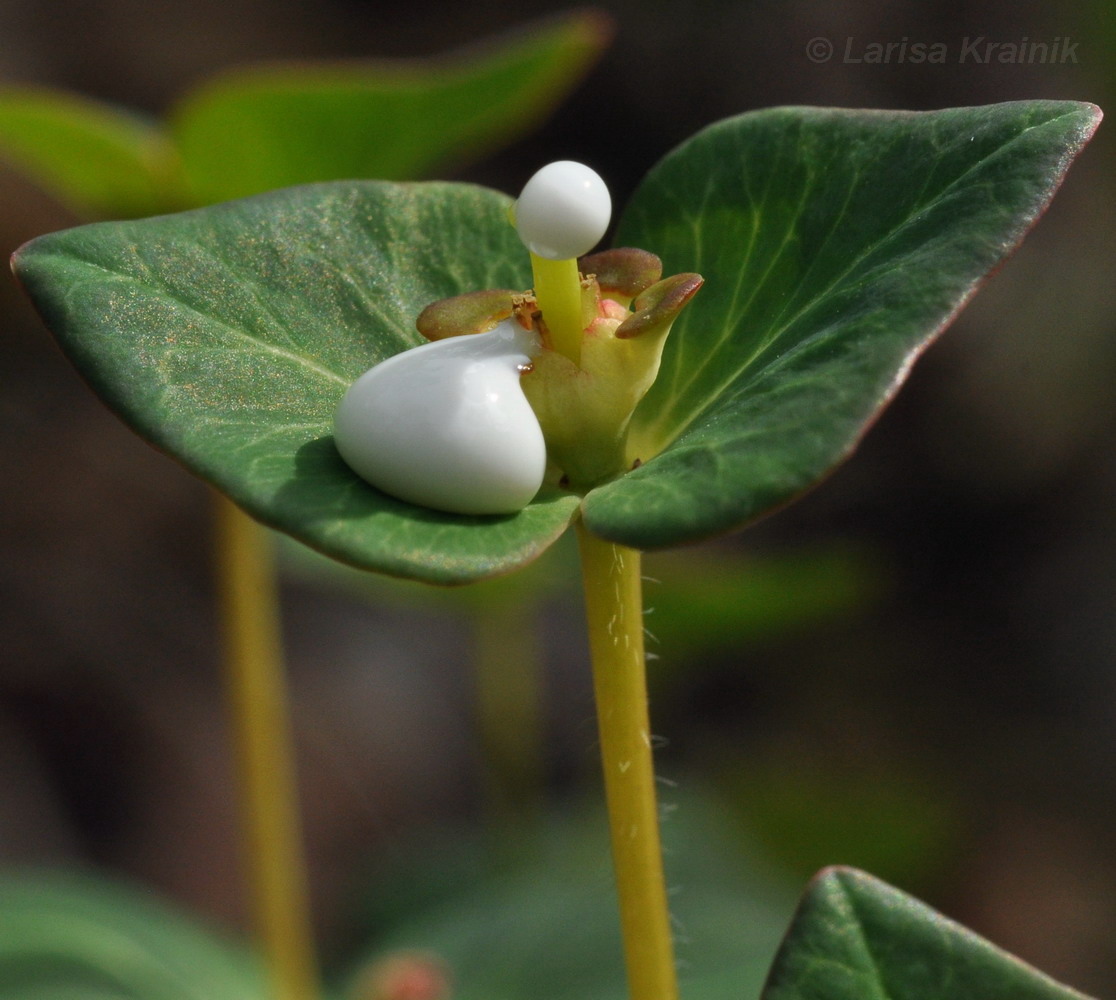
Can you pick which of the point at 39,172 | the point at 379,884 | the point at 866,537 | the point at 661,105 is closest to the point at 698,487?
the point at 39,172

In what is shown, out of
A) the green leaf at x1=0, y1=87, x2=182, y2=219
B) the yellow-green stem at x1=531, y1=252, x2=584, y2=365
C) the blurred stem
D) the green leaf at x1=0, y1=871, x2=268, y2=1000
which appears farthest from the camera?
the blurred stem

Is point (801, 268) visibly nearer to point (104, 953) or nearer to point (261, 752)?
point (261, 752)

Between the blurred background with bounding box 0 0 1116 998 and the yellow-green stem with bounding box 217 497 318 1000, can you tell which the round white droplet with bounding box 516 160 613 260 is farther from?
the blurred background with bounding box 0 0 1116 998

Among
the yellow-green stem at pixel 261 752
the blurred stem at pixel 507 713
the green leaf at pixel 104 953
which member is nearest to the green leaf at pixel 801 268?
the yellow-green stem at pixel 261 752

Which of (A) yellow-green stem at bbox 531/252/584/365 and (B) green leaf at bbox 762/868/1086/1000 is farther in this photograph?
(A) yellow-green stem at bbox 531/252/584/365

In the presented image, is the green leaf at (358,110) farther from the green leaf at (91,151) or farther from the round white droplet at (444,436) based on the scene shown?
the round white droplet at (444,436)

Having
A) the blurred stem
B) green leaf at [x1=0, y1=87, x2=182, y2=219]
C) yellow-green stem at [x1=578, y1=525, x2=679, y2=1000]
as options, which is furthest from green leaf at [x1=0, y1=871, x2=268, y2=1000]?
yellow-green stem at [x1=578, y1=525, x2=679, y2=1000]
